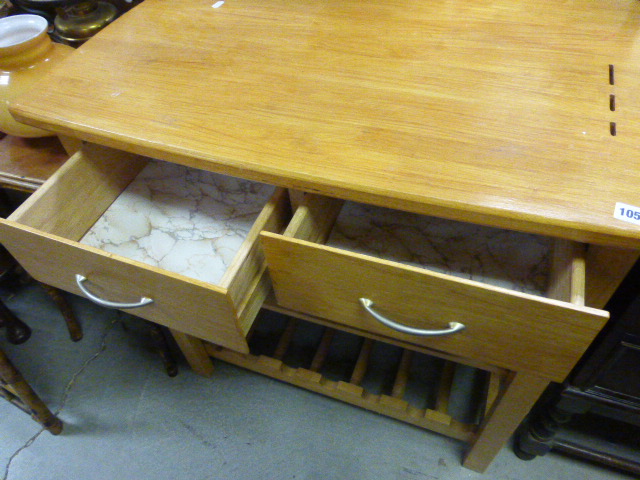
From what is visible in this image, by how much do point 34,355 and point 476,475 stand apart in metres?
1.09

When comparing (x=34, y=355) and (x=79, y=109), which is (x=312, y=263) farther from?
(x=34, y=355)

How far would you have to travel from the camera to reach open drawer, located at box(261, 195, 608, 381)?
493mm

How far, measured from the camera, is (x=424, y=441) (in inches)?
38.3

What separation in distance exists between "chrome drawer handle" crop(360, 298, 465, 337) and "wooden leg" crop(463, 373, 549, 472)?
0.17 meters

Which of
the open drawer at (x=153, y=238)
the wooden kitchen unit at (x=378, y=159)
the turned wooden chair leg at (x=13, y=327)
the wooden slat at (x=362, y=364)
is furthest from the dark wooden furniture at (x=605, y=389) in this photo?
the turned wooden chair leg at (x=13, y=327)

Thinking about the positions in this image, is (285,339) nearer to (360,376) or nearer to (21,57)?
(360,376)

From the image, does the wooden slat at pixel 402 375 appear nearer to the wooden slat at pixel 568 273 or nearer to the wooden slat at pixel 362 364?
the wooden slat at pixel 362 364

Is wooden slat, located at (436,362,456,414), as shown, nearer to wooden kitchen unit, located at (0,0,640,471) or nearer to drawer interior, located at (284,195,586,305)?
wooden kitchen unit, located at (0,0,640,471)

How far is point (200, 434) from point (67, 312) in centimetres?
45

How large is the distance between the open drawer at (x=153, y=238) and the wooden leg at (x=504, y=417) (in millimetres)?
398

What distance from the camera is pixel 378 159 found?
55cm

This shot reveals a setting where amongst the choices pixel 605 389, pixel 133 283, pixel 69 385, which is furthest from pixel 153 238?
pixel 605 389

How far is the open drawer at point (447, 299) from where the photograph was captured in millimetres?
493

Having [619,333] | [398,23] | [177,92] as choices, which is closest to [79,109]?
[177,92]
